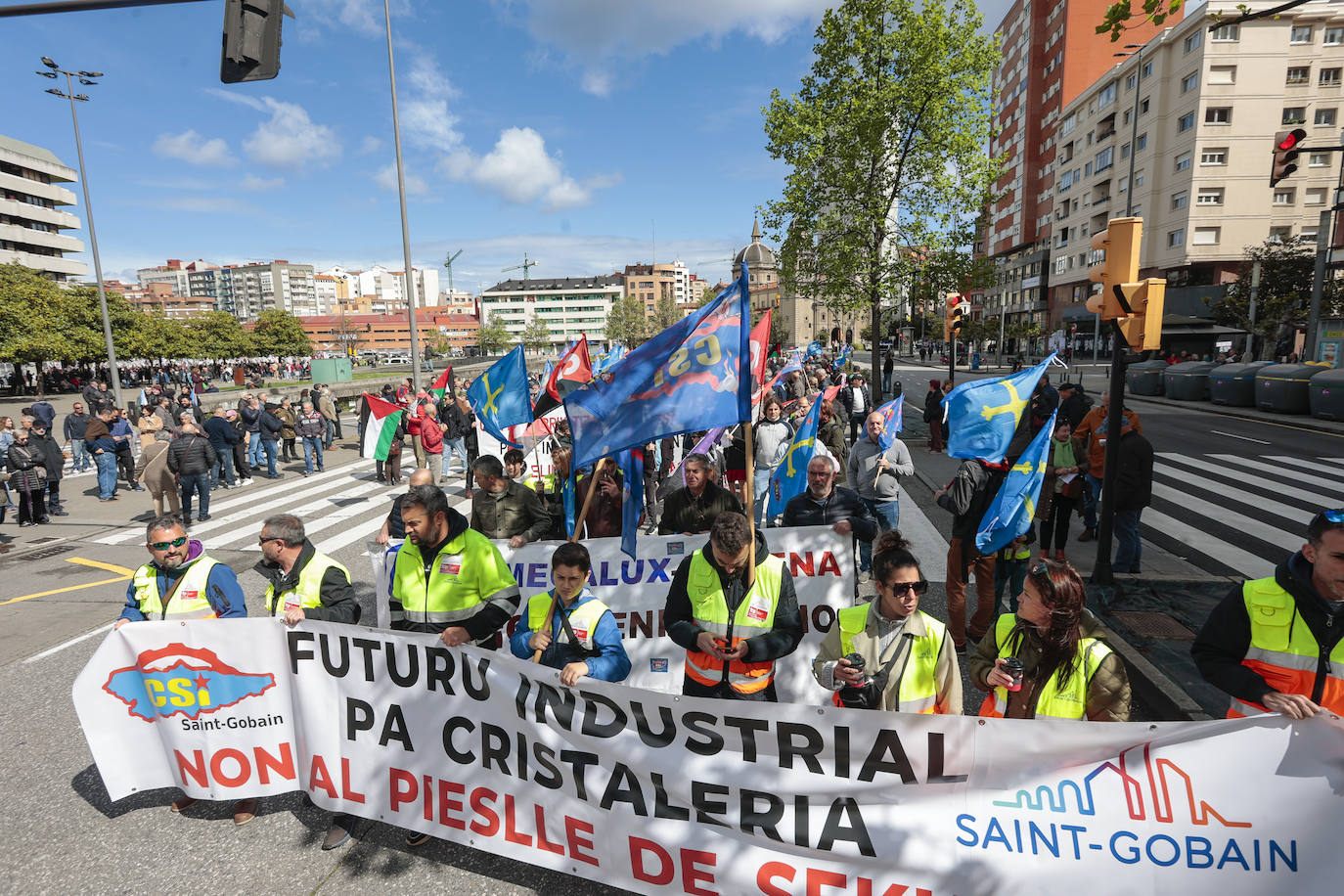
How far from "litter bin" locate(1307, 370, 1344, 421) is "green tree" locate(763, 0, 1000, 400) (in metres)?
9.99

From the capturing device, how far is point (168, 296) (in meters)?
184

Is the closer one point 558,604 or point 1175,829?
point 1175,829

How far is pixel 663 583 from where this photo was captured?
548 centimetres

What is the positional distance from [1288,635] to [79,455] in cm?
2190

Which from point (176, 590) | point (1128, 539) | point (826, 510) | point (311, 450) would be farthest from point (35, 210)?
point (1128, 539)

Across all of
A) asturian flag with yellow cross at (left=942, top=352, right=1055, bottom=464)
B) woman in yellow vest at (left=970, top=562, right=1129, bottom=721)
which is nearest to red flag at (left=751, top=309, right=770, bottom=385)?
asturian flag with yellow cross at (left=942, top=352, right=1055, bottom=464)

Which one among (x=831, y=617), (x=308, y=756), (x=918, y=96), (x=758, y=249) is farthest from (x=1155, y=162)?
(x=758, y=249)

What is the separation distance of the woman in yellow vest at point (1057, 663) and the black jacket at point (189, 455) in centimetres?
1176

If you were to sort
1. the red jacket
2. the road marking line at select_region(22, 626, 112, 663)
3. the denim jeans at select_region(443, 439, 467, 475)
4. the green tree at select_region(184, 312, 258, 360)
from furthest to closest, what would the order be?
the green tree at select_region(184, 312, 258, 360) < the denim jeans at select_region(443, 439, 467, 475) < the red jacket < the road marking line at select_region(22, 626, 112, 663)

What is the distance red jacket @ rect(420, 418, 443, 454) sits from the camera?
40.7 ft

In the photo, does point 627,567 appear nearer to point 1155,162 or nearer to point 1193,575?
point 1193,575

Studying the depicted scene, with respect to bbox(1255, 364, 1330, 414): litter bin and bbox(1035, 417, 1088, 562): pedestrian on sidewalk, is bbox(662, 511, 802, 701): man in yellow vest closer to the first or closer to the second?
bbox(1035, 417, 1088, 562): pedestrian on sidewalk

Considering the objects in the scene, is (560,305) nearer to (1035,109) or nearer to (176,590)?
(1035,109)

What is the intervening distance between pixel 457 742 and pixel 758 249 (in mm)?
141765
